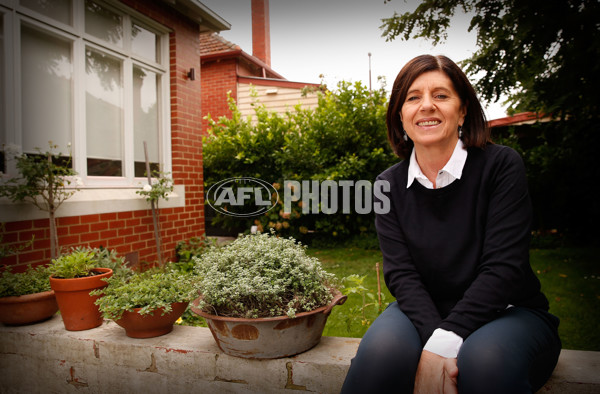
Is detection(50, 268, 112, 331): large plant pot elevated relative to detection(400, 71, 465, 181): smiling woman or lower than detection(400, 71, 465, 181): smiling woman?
lower

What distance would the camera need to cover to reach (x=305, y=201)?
6.97 m

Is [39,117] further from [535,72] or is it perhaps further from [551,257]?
[551,257]

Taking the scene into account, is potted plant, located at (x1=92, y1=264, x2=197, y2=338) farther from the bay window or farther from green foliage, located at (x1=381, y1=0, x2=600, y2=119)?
green foliage, located at (x1=381, y1=0, x2=600, y2=119)

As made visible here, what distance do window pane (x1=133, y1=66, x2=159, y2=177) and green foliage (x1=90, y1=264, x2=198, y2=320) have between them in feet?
9.00

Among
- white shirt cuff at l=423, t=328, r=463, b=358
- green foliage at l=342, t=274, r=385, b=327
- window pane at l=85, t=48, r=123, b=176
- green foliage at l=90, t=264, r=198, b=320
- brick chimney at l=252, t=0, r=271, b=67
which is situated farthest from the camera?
brick chimney at l=252, t=0, r=271, b=67

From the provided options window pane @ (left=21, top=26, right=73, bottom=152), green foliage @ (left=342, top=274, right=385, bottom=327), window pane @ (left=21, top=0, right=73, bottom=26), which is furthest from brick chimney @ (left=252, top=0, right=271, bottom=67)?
green foliage @ (left=342, top=274, right=385, bottom=327)

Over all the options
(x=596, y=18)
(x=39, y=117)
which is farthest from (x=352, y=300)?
(x=596, y=18)

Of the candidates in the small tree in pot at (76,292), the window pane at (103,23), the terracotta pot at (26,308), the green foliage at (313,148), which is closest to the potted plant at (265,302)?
the small tree in pot at (76,292)

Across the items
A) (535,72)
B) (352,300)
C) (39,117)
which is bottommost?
(352,300)

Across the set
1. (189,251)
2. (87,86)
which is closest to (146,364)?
(189,251)

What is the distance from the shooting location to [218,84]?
37.2ft

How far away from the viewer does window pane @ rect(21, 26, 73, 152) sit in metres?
3.36

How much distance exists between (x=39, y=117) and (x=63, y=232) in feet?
3.41

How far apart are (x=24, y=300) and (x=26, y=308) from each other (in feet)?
0.20
